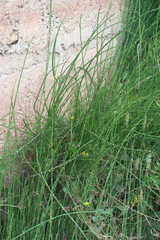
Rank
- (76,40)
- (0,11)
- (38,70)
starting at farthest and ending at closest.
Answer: (76,40)
(38,70)
(0,11)

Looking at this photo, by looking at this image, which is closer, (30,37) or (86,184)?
(86,184)

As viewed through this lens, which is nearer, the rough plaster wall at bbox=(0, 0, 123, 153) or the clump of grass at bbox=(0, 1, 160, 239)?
the clump of grass at bbox=(0, 1, 160, 239)

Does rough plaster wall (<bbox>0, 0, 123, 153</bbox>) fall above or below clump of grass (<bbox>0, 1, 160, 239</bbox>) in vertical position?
above

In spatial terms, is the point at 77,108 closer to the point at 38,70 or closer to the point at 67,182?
the point at 38,70

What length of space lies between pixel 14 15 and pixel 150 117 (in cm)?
79

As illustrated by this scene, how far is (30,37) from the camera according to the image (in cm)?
110

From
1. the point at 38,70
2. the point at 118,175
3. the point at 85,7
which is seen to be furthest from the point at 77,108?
the point at 85,7

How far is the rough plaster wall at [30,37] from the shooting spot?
1009 millimetres

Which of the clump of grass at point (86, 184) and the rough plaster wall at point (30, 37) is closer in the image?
the clump of grass at point (86, 184)

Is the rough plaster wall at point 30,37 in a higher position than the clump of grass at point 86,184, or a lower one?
higher

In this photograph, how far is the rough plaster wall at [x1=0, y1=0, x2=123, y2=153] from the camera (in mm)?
1009

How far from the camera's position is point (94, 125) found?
3.57ft

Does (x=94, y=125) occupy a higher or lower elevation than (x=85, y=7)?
lower

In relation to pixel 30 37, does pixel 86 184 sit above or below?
below
